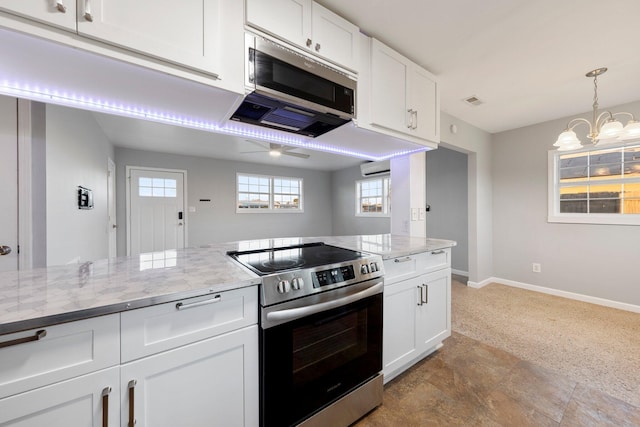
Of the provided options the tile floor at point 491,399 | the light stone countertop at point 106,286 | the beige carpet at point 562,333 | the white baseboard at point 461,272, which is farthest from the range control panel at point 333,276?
the white baseboard at point 461,272

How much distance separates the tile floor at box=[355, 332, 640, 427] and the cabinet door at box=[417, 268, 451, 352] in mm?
213

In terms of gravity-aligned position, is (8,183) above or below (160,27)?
below

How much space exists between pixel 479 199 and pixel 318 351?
362 cm

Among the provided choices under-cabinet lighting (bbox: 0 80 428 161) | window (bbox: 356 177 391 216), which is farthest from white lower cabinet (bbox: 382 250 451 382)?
window (bbox: 356 177 391 216)

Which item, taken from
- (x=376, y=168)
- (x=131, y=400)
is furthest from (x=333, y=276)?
(x=376, y=168)

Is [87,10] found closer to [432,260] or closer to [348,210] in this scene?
[432,260]

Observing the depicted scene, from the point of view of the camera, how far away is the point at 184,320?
0.92m

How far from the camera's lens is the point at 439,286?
202 cm

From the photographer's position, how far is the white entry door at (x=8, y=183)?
148cm

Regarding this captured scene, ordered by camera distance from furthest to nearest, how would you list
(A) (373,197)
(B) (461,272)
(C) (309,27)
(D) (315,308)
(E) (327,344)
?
(A) (373,197) < (B) (461,272) < (C) (309,27) < (E) (327,344) < (D) (315,308)

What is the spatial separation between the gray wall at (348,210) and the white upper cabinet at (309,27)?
468 cm


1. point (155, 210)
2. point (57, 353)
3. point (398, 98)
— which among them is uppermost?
point (398, 98)

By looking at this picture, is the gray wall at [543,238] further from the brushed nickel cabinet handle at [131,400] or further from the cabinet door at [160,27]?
the brushed nickel cabinet handle at [131,400]

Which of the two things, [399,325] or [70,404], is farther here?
[399,325]
